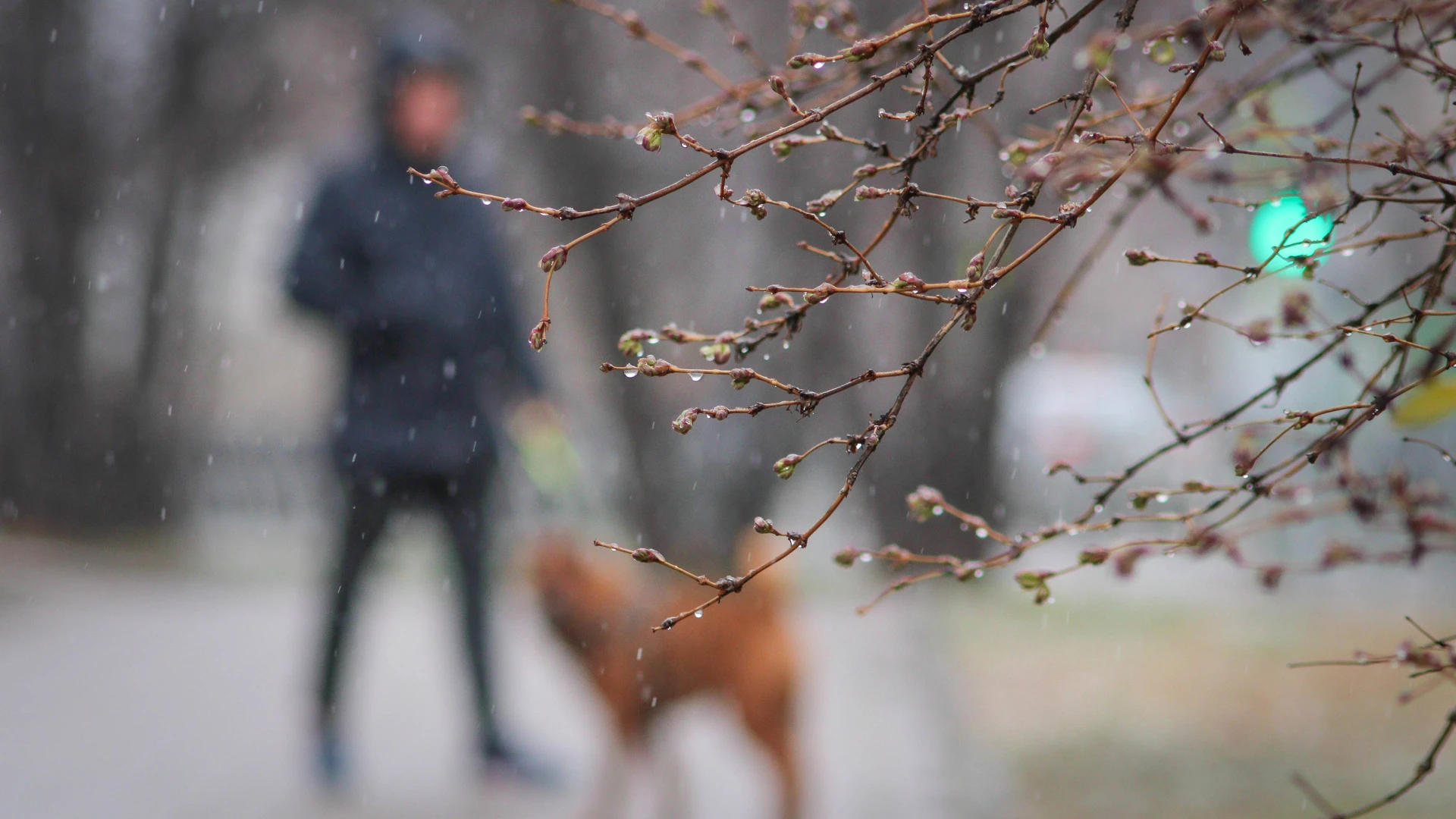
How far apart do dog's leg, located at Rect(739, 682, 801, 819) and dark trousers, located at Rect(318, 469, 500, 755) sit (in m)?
1.10

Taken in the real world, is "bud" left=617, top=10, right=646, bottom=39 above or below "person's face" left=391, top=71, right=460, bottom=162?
above

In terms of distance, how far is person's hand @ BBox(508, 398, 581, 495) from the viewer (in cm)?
436

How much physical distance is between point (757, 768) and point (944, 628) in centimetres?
315

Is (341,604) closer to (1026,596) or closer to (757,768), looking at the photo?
(757,768)

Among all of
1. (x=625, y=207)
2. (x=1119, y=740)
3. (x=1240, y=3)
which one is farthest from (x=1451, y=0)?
(x=1119, y=740)

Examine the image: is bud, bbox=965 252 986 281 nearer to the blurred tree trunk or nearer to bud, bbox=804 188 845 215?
bud, bbox=804 188 845 215

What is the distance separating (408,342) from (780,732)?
1936mm

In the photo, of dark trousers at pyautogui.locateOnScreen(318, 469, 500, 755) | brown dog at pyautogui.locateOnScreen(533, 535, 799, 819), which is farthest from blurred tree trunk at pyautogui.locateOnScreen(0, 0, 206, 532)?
brown dog at pyautogui.locateOnScreen(533, 535, 799, 819)

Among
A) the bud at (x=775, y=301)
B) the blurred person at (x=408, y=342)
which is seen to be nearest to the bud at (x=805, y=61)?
the bud at (x=775, y=301)

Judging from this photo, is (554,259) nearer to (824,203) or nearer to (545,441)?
(824,203)

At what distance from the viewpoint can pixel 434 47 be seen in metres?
4.22

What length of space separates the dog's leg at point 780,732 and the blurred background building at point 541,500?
0.45 metres

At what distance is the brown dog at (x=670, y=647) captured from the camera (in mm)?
3570

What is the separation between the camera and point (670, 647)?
143 inches
